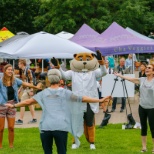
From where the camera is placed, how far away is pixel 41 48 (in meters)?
16.4

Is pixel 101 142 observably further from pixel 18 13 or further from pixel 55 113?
pixel 18 13

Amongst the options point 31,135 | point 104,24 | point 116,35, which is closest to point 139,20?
point 104,24

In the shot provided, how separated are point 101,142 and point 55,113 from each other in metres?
4.19

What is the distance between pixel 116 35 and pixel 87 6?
16.5 metres

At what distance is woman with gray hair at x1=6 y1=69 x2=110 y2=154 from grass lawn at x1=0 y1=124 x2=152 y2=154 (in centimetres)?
279

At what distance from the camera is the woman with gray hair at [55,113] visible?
838cm

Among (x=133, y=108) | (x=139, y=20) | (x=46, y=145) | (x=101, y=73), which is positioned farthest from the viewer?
(x=139, y=20)

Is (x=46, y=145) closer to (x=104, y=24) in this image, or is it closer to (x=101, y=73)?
(x=101, y=73)

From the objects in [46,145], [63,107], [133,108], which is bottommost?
[133,108]

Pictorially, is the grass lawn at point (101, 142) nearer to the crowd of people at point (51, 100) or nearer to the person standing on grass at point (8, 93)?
the crowd of people at point (51, 100)

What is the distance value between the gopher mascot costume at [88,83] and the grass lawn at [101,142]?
0.43 metres

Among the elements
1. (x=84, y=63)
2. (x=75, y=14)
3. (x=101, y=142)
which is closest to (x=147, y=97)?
(x=84, y=63)

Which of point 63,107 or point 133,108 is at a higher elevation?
point 63,107

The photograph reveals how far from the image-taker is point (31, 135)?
13461 mm
